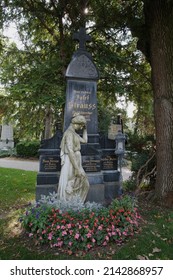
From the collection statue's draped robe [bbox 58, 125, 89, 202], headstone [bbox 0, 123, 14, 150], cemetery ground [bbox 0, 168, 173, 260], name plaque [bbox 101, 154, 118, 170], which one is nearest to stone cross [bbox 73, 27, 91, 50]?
statue's draped robe [bbox 58, 125, 89, 202]

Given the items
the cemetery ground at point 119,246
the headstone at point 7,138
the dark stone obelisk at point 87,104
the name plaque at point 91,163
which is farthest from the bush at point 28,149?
the name plaque at point 91,163

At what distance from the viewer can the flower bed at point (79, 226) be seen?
154 inches

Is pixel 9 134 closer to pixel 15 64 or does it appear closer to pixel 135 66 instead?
pixel 15 64

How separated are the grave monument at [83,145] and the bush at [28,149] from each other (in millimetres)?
15612

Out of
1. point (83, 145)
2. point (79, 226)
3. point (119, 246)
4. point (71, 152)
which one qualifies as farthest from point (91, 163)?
point (119, 246)

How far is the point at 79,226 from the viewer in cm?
396

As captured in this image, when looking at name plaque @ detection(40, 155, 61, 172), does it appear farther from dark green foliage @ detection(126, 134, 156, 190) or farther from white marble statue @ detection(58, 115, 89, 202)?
dark green foliage @ detection(126, 134, 156, 190)

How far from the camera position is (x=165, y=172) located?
255 inches

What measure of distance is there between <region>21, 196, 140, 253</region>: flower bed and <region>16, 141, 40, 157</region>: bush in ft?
56.9

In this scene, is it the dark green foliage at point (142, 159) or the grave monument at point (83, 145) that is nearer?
the grave monument at point (83, 145)

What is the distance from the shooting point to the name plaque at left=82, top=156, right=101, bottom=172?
19.8ft

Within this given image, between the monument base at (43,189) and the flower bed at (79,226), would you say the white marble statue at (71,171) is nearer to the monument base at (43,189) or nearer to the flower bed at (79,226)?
the flower bed at (79,226)
